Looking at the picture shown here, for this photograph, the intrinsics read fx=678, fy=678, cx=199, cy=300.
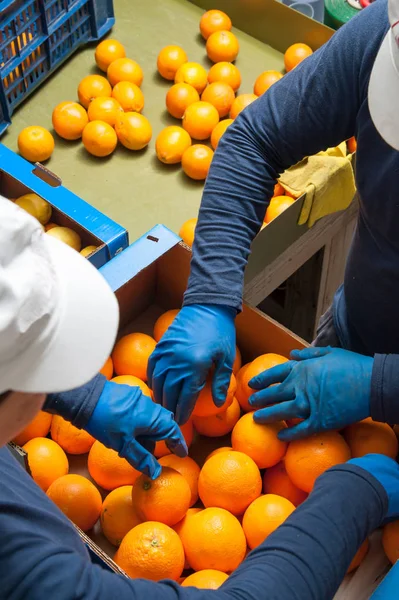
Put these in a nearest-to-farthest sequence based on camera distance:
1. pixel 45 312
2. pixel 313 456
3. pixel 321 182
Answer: pixel 45 312, pixel 313 456, pixel 321 182

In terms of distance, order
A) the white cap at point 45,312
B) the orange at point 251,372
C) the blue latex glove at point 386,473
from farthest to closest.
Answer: the orange at point 251,372 < the blue latex glove at point 386,473 < the white cap at point 45,312

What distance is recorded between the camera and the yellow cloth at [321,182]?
2.04 m

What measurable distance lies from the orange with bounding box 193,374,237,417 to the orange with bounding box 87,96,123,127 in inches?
45.9

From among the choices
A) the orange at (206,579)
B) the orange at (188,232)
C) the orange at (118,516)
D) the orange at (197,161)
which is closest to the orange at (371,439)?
the orange at (206,579)

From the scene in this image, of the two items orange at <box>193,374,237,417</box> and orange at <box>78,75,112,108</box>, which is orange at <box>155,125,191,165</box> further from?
orange at <box>193,374,237,417</box>

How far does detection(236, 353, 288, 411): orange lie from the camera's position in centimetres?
158

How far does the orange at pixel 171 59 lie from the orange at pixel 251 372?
1333mm

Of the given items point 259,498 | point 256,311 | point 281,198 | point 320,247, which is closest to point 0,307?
point 259,498

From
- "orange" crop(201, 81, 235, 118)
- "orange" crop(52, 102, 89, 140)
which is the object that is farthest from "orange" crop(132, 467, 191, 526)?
"orange" crop(201, 81, 235, 118)

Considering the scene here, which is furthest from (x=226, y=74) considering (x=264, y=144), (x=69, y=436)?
(x=69, y=436)

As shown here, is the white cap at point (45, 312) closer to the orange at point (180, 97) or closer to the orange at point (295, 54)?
the orange at point (180, 97)

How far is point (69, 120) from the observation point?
2.28 m

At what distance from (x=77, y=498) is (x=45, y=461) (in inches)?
4.7

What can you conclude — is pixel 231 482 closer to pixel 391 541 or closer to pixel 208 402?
pixel 208 402
